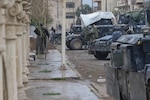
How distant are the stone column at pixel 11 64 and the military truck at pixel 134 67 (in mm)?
2017

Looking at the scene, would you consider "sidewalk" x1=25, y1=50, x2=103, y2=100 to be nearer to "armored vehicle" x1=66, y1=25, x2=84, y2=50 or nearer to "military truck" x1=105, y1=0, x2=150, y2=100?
"military truck" x1=105, y1=0, x2=150, y2=100

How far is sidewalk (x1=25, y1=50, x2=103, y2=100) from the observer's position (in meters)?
13.4

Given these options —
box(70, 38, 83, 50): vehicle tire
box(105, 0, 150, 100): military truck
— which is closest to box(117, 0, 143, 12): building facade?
box(70, 38, 83, 50): vehicle tire

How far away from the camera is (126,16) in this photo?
37.8 metres

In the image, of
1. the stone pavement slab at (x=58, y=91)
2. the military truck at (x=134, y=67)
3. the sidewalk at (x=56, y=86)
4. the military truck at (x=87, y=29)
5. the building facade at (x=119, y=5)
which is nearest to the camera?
the military truck at (x=134, y=67)

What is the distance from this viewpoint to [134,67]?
891 centimetres

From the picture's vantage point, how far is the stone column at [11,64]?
6.91 m

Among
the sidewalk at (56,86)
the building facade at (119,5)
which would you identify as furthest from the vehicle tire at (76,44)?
the building facade at (119,5)

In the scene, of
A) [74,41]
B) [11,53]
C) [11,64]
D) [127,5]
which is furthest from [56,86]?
[127,5]

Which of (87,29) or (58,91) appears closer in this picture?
(58,91)

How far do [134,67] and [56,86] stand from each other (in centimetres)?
697

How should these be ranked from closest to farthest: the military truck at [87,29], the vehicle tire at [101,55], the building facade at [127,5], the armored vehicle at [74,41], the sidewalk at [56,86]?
the sidewalk at [56,86], the vehicle tire at [101,55], the military truck at [87,29], the armored vehicle at [74,41], the building facade at [127,5]

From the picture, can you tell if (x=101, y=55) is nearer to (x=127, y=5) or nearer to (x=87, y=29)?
(x=87, y=29)

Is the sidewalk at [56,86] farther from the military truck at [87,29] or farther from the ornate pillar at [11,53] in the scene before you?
the military truck at [87,29]
